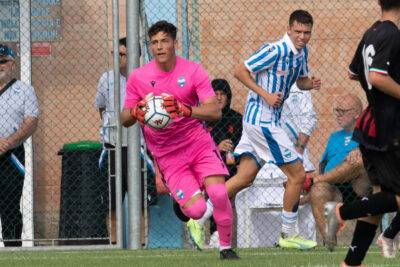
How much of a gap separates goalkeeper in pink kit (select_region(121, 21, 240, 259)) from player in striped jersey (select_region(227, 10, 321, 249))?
1.12m

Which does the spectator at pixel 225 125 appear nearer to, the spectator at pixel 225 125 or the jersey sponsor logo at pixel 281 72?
the spectator at pixel 225 125

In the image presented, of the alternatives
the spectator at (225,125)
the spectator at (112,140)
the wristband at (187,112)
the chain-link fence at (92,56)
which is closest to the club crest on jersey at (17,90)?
the spectator at (112,140)

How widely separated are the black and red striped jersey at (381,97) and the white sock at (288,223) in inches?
110

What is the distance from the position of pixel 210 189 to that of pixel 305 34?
6.38ft

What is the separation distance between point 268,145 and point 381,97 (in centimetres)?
276

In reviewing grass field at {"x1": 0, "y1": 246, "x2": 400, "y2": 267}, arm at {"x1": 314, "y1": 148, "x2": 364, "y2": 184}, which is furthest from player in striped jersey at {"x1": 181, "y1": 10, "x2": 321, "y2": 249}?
arm at {"x1": 314, "y1": 148, "x2": 364, "y2": 184}

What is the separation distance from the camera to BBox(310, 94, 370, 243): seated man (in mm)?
8742

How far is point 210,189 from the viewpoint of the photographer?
21.5 feet

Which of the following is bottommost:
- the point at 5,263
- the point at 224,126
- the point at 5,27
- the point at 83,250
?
the point at 83,250

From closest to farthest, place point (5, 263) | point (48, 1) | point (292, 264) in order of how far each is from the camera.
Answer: point (292, 264) < point (5, 263) < point (48, 1)

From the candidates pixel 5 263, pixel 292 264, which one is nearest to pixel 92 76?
pixel 5 263

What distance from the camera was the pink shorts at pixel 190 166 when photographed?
663 cm

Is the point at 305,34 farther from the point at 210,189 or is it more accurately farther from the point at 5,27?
the point at 5,27

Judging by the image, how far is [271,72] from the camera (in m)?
7.82
